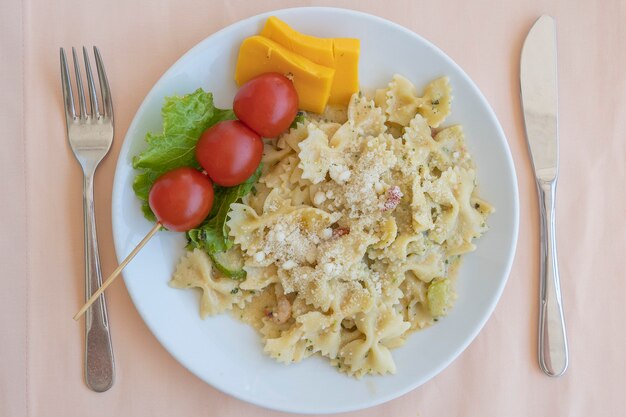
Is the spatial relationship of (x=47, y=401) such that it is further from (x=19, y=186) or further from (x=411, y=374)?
(x=411, y=374)

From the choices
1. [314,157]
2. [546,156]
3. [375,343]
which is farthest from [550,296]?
[314,157]

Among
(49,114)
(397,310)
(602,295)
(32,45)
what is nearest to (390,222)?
(397,310)

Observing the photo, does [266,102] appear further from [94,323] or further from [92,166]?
[94,323]

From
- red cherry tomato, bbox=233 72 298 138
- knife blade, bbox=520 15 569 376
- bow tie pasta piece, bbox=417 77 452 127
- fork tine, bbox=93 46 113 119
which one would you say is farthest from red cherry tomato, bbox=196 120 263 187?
knife blade, bbox=520 15 569 376

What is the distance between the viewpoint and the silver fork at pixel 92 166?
10.9 ft

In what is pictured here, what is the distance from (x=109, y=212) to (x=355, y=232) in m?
1.54

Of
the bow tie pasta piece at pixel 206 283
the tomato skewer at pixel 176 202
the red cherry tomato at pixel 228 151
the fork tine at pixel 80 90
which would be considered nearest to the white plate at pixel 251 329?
the bow tie pasta piece at pixel 206 283

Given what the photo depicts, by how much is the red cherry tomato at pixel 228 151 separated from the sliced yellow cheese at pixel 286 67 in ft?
1.14

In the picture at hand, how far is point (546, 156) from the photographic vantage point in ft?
11.5

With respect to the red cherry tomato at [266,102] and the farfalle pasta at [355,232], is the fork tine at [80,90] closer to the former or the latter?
the red cherry tomato at [266,102]

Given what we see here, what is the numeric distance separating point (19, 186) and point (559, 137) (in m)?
3.48

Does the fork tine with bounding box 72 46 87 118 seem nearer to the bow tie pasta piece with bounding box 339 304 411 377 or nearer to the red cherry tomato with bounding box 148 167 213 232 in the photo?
the red cherry tomato with bounding box 148 167 213 232

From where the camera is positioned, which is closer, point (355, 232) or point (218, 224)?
point (355, 232)

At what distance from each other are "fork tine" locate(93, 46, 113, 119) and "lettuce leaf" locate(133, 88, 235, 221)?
1.50ft
